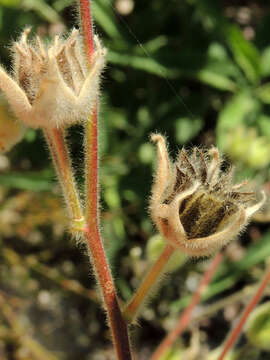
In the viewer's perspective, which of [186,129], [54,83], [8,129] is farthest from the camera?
[186,129]

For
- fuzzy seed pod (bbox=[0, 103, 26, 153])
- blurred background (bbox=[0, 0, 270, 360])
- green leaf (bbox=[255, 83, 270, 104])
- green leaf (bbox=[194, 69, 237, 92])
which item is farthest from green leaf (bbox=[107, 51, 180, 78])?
fuzzy seed pod (bbox=[0, 103, 26, 153])

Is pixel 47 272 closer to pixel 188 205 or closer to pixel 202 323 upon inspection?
pixel 202 323

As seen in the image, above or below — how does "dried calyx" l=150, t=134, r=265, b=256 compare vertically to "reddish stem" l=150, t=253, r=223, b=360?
above

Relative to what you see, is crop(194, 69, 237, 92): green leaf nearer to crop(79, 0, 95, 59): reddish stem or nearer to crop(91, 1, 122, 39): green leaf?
crop(91, 1, 122, 39): green leaf

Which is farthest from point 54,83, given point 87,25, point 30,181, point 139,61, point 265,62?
point 265,62

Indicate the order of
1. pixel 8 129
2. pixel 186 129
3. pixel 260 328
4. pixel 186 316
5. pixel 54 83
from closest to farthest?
pixel 54 83
pixel 8 129
pixel 260 328
pixel 186 316
pixel 186 129

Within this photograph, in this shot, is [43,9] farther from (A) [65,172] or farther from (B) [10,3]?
(A) [65,172]
